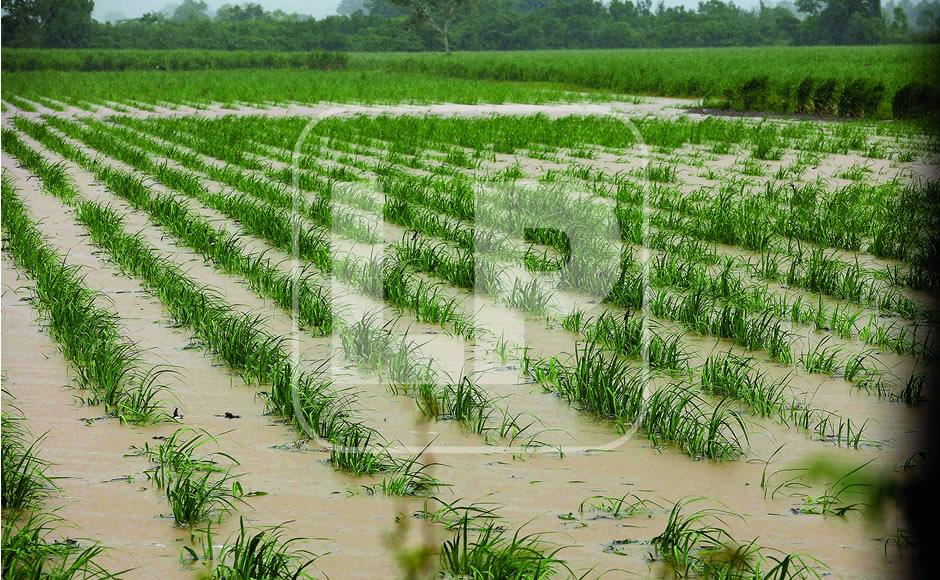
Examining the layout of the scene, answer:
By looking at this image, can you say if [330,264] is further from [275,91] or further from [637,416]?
[275,91]

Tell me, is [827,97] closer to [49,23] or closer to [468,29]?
[49,23]

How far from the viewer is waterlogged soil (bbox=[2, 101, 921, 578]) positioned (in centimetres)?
337

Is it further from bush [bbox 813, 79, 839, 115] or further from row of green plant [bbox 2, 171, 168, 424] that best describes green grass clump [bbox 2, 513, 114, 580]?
bush [bbox 813, 79, 839, 115]

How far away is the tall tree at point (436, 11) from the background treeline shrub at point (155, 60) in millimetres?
22958

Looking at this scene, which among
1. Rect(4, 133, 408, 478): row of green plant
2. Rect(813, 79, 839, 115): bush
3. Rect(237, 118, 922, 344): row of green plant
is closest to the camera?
Rect(4, 133, 408, 478): row of green plant

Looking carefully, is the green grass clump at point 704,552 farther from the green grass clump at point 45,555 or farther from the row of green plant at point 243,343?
the green grass clump at point 45,555

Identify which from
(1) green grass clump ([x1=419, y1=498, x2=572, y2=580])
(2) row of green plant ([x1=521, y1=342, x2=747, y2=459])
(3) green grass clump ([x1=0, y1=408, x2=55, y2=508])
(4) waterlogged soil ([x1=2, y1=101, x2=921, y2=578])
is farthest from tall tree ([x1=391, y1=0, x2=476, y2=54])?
(1) green grass clump ([x1=419, y1=498, x2=572, y2=580])

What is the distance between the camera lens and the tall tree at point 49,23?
5689 centimetres

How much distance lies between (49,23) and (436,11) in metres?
30.6

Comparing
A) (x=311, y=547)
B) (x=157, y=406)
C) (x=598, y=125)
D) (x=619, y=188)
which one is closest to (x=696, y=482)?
(x=311, y=547)

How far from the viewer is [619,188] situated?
427 inches

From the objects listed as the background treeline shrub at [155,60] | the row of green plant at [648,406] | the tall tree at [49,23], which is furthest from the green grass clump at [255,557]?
the tall tree at [49,23]

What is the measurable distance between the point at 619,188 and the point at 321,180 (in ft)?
11.5

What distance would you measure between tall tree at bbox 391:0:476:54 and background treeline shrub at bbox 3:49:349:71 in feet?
75.3
